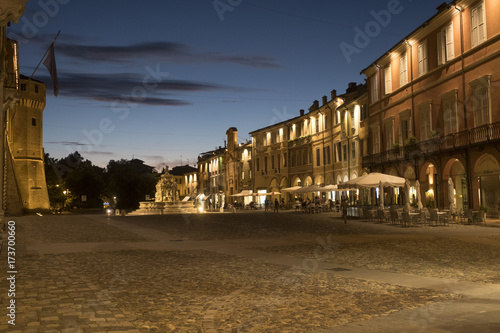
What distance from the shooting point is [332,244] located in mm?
17000

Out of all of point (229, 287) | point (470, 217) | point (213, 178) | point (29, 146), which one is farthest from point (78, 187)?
point (229, 287)

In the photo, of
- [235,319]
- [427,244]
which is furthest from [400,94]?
[235,319]

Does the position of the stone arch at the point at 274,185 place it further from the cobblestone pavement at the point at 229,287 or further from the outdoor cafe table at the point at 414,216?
the cobblestone pavement at the point at 229,287

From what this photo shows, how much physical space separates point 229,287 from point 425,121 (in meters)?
29.5

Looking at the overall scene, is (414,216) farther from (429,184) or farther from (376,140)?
(376,140)

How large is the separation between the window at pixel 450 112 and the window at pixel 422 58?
3.42m

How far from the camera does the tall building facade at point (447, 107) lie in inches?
1099

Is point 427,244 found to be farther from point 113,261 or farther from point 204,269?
point 113,261

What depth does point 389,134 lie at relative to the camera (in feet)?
135

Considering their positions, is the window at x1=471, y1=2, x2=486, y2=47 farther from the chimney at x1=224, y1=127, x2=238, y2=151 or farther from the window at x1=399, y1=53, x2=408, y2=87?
the chimney at x1=224, y1=127, x2=238, y2=151

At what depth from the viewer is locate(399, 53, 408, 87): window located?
3772 centimetres

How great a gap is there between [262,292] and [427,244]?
9647mm

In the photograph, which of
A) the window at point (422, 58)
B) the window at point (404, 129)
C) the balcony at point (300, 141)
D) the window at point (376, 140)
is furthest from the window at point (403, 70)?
the balcony at point (300, 141)

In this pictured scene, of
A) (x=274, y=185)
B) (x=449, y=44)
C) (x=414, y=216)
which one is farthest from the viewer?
(x=274, y=185)
